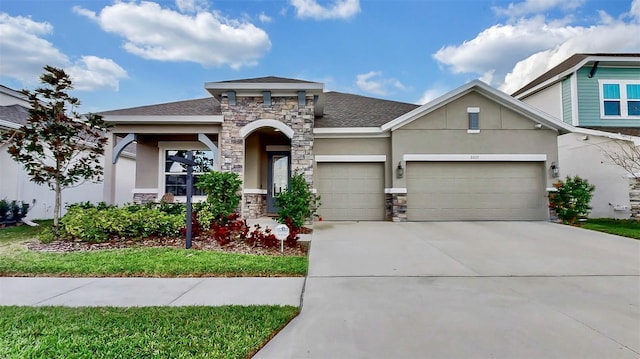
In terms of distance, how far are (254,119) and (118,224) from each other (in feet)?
16.1

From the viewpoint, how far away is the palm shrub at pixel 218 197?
742 cm

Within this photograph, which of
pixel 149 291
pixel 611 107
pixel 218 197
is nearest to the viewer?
pixel 149 291

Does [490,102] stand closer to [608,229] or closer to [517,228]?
[517,228]

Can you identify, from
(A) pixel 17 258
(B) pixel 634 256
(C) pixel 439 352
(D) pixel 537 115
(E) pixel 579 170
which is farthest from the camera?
(E) pixel 579 170

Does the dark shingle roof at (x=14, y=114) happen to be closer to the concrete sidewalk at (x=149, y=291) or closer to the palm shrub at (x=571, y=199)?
the concrete sidewalk at (x=149, y=291)

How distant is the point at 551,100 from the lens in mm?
13875

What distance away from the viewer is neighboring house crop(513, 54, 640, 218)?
11.3 meters

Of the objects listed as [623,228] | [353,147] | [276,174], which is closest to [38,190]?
[276,174]

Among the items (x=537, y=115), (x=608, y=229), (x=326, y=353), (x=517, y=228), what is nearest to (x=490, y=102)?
(x=537, y=115)

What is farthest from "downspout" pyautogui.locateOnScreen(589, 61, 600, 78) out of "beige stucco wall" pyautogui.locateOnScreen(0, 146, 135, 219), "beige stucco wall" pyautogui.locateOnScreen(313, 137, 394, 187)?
"beige stucco wall" pyautogui.locateOnScreen(0, 146, 135, 219)

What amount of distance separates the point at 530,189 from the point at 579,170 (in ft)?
10.1

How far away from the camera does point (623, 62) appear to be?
12422 millimetres

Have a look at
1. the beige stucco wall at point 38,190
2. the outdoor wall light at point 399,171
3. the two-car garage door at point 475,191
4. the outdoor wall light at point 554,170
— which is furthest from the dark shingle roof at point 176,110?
the outdoor wall light at point 554,170

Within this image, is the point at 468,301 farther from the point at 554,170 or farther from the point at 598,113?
the point at 598,113
